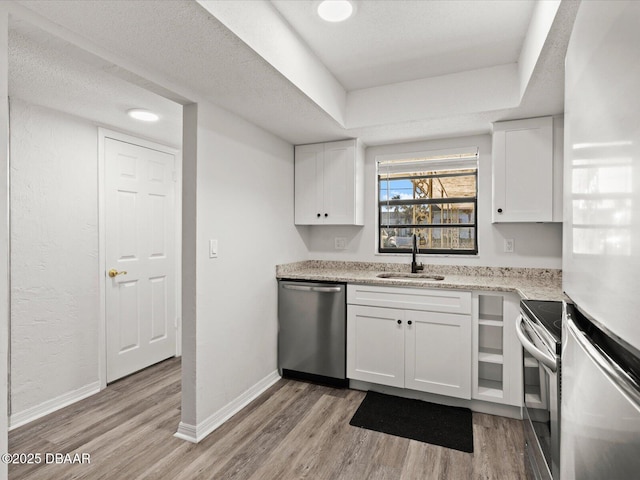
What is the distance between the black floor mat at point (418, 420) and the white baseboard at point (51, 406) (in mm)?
2048

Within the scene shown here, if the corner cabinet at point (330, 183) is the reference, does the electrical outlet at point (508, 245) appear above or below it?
below

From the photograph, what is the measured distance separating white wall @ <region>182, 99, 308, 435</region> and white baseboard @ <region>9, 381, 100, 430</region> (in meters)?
1.08

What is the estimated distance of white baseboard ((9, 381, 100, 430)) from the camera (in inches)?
89.3

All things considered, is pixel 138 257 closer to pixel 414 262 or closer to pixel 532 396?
pixel 414 262

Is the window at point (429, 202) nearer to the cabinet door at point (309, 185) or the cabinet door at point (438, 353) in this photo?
the cabinet door at point (309, 185)

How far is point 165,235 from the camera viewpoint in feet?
11.2

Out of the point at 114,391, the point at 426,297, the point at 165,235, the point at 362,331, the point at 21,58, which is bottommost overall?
the point at 114,391

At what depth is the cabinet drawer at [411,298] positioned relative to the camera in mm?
2494

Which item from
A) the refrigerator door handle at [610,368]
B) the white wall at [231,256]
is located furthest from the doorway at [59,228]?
the refrigerator door handle at [610,368]

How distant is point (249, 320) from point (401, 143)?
6.91 ft

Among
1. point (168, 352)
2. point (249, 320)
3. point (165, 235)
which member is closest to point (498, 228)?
point (249, 320)

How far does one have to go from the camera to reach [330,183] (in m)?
3.23

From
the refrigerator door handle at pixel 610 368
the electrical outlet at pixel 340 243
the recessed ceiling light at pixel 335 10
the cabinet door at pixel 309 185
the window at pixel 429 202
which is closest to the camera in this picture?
the refrigerator door handle at pixel 610 368

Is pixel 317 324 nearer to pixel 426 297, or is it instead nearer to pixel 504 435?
pixel 426 297
